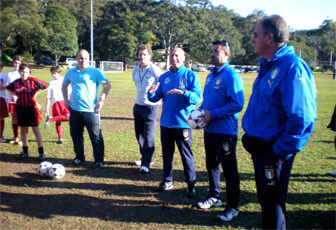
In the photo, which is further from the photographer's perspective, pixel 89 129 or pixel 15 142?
pixel 15 142

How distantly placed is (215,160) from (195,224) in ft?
3.03

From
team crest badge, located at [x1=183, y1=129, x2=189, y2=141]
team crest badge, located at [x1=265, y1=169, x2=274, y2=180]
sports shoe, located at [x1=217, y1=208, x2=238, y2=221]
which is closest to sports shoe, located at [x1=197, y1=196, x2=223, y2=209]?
sports shoe, located at [x1=217, y1=208, x2=238, y2=221]

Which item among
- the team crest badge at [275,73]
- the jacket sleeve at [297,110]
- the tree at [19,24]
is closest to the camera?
the jacket sleeve at [297,110]

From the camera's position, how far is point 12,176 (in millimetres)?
5516

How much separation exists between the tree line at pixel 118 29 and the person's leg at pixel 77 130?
47.1 m

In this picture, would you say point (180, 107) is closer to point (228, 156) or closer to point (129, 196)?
point (228, 156)

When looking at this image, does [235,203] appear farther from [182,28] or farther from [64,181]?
[182,28]

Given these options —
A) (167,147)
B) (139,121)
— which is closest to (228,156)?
(167,147)

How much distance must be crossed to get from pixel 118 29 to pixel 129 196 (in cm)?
5926

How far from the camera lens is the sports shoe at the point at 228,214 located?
389 centimetres

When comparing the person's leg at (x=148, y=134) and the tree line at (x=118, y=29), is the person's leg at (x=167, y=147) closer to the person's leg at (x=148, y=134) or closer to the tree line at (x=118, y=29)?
the person's leg at (x=148, y=134)

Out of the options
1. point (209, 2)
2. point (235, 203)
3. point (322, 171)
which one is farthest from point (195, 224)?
point (209, 2)

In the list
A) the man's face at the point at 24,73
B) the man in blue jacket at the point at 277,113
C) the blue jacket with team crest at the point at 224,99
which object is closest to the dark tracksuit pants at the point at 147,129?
the blue jacket with team crest at the point at 224,99

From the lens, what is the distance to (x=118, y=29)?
60.0 m
